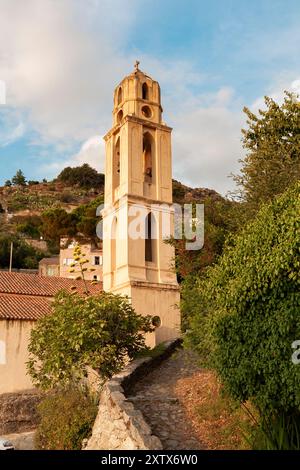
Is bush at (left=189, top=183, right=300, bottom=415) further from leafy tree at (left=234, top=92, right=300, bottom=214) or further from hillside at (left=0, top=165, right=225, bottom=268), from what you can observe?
hillside at (left=0, top=165, right=225, bottom=268)

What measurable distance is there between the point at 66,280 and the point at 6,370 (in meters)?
9.16

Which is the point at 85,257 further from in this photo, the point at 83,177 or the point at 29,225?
the point at 83,177

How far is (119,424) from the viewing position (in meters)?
9.59

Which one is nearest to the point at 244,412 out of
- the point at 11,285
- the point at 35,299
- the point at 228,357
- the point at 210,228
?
the point at 228,357

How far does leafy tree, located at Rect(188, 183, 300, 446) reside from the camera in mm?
8281

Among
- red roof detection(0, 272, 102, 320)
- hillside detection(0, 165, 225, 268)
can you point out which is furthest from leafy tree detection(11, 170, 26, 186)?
red roof detection(0, 272, 102, 320)

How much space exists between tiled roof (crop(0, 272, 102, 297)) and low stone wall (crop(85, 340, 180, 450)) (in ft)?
44.6

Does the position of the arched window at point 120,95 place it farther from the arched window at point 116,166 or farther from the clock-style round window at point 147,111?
the arched window at point 116,166

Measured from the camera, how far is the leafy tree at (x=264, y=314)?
8.28m

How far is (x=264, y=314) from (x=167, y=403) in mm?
4158

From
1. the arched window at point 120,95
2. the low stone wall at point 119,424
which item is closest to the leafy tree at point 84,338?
the low stone wall at point 119,424

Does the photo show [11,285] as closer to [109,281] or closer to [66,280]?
[66,280]

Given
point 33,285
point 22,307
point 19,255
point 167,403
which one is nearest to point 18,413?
point 22,307

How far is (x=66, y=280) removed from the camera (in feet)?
95.3
